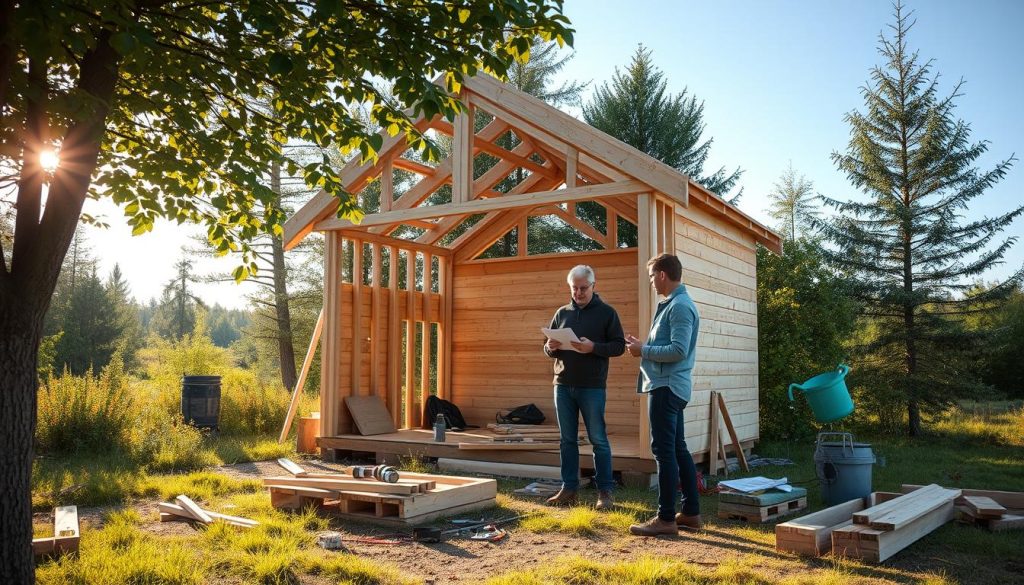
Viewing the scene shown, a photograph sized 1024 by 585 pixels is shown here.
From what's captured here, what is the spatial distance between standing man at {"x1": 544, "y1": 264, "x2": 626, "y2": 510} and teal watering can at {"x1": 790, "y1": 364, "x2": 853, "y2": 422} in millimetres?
1728

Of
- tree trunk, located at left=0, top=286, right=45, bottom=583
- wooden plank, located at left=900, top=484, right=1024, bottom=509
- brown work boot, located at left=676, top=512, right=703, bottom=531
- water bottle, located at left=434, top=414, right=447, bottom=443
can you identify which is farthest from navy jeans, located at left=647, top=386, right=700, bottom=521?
water bottle, located at left=434, top=414, right=447, bottom=443

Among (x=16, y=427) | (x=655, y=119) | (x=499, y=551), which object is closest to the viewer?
(x=16, y=427)

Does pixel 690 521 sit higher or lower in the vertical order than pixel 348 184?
lower

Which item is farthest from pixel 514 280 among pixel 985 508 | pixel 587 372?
pixel 985 508

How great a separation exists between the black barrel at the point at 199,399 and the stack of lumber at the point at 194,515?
16.2ft

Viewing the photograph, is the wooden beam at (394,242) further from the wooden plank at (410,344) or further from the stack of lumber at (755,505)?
the stack of lumber at (755,505)

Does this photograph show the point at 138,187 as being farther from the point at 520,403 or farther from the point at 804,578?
the point at 520,403

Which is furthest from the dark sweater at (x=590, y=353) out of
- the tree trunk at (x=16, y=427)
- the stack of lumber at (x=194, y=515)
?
the tree trunk at (x=16, y=427)

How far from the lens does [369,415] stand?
29.4 ft

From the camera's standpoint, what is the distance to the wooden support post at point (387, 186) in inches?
333

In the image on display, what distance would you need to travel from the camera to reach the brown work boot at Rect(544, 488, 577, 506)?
5.89m

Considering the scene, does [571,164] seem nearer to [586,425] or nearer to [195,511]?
[586,425]

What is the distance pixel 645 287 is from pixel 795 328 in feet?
18.7

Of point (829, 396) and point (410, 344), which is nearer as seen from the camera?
point (829, 396)
